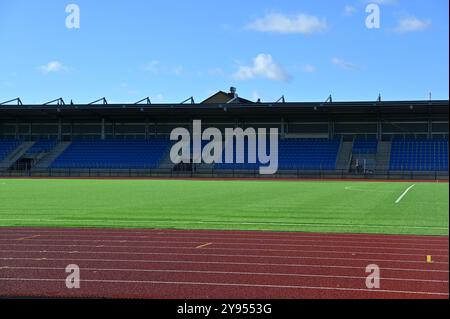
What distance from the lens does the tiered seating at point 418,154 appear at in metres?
46.7

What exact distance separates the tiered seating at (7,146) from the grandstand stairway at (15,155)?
1.36ft

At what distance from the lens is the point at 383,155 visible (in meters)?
52.2

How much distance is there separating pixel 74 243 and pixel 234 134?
45789 mm

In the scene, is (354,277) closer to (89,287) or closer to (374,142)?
(89,287)

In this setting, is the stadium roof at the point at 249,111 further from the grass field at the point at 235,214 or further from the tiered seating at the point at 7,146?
the grass field at the point at 235,214

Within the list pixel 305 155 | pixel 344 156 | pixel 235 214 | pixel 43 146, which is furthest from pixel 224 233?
pixel 43 146

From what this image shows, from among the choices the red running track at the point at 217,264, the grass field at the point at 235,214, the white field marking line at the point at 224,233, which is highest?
the grass field at the point at 235,214

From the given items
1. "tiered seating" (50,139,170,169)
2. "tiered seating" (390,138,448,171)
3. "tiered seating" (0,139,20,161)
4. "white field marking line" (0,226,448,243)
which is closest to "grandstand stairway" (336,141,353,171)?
"tiered seating" (390,138,448,171)

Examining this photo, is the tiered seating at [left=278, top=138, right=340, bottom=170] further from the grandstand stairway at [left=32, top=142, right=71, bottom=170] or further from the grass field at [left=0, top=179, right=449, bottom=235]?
the grass field at [left=0, top=179, right=449, bottom=235]

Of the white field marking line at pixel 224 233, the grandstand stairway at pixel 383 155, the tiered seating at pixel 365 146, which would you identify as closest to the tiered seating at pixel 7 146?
the tiered seating at pixel 365 146

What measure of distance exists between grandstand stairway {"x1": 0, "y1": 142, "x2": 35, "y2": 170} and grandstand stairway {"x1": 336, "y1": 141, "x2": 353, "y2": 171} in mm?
31633

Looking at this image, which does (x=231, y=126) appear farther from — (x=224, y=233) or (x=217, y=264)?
(x=217, y=264)

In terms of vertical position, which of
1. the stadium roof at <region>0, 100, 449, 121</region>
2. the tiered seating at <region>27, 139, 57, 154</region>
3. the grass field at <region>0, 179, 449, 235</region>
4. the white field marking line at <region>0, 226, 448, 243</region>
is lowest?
the white field marking line at <region>0, 226, 448, 243</region>

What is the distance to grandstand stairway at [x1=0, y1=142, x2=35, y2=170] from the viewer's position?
186 ft
